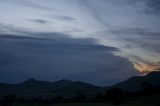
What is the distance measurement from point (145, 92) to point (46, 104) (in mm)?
54903

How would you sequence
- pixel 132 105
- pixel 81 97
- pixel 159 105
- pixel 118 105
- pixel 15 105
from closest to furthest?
pixel 159 105, pixel 132 105, pixel 118 105, pixel 15 105, pixel 81 97

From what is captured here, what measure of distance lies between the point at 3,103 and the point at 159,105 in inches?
3399

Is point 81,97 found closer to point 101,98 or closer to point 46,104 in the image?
point 101,98

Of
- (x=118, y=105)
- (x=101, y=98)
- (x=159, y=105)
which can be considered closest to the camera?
(x=159, y=105)

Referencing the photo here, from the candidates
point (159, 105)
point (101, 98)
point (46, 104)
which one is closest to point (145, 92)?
point (101, 98)

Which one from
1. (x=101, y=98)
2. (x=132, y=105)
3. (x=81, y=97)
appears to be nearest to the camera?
(x=132, y=105)

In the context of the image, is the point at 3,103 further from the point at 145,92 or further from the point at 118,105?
the point at 145,92

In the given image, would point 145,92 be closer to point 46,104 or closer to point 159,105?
point 46,104

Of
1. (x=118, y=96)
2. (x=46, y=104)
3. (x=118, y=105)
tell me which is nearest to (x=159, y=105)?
(x=118, y=105)

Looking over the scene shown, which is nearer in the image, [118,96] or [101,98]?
[118,96]

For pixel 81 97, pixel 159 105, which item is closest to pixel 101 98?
pixel 81 97

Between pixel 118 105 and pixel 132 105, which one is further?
pixel 118 105

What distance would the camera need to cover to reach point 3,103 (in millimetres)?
163125

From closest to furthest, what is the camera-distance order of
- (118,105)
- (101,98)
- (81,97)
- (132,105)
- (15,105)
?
(132,105) < (118,105) < (15,105) < (101,98) < (81,97)
